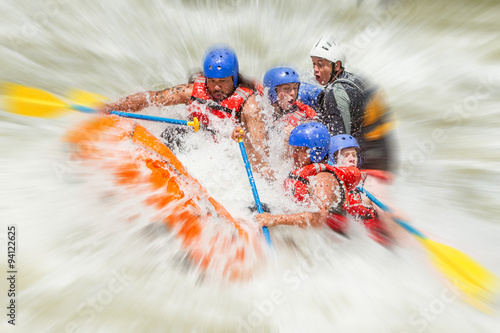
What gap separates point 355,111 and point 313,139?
3.58 feet

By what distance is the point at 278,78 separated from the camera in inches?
161

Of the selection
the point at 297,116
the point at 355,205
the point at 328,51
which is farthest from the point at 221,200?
the point at 328,51

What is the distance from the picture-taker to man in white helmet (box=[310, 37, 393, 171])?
4250 mm

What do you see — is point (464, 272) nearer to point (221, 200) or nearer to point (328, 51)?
point (221, 200)

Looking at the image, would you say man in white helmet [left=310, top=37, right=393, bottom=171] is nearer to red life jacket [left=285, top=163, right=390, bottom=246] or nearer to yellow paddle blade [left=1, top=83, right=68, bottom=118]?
red life jacket [left=285, top=163, right=390, bottom=246]

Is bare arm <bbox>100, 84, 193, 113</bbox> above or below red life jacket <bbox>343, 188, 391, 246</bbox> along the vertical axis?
above

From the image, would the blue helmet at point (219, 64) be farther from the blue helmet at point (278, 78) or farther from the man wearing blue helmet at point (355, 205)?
the man wearing blue helmet at point (355, 205)

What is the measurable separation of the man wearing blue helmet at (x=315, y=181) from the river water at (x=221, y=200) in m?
0.31

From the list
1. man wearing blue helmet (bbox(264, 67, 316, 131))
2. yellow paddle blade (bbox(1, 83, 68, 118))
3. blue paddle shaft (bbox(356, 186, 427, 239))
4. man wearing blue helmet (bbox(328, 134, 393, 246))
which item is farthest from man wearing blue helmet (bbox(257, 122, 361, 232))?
yellow paddle blade (bbox(1, 83, 68, 118))

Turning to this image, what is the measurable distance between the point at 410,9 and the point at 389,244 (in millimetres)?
6809

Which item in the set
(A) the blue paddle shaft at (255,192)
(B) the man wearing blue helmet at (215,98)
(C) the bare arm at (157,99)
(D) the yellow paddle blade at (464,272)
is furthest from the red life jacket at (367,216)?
(C) the bare arm at (157,99)

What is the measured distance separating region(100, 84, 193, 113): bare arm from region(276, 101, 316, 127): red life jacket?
94cm

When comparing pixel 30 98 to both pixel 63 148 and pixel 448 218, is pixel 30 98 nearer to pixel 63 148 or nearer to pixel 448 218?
pixel 63 148

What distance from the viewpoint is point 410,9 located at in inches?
354
